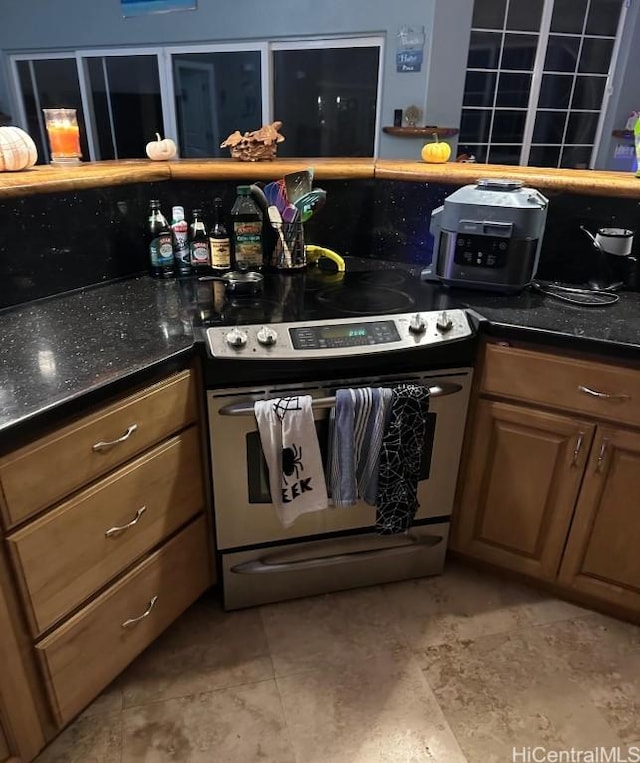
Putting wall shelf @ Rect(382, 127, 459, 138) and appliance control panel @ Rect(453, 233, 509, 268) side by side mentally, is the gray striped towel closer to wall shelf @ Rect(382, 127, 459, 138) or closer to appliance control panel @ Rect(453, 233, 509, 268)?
appliance control panel @ Rect(453, 233, 509, 268)

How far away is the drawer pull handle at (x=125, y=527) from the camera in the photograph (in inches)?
48.3

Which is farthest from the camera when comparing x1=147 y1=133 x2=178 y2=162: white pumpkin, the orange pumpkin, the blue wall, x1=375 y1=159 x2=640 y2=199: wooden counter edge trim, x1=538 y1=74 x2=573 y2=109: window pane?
x1=538 y1=74 x2=573 y2=109: window pane

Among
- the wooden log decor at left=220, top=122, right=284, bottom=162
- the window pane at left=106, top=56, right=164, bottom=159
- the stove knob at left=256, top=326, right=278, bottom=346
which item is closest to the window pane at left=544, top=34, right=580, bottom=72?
the window pane at left=106, top=56, right=164, bottom=159

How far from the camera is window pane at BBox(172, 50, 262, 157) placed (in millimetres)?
4973

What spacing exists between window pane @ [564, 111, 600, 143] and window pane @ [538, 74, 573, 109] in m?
0.16

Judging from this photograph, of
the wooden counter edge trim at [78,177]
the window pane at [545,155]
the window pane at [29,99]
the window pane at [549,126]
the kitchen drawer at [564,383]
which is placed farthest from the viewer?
the window pane at [29,99]

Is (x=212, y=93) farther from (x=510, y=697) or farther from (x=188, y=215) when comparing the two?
(x=510, y=697)

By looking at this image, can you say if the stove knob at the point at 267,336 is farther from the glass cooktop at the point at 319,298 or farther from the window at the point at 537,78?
the window at the point at 537,78

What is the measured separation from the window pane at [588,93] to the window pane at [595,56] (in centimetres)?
7

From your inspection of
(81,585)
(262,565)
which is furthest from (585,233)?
(81,585)

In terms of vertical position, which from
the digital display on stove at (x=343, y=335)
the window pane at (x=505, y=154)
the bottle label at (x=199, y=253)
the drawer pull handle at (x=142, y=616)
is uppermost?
the window pane at (x=505, y=154)

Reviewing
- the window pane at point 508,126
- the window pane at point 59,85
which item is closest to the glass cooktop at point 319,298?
the window pane at point 508,126

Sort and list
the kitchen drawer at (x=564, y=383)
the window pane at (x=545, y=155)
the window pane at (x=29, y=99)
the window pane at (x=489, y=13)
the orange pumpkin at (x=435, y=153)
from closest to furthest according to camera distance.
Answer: the kitchen drawer at (x=564, y=383) < the orange pumpkin at (x=435, y=153) < the window pane at (x=489, y=13) < the window pane at (x=545, y=155) < the window pane at (x=29, y=99)

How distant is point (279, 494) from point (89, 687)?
0.61 meters
